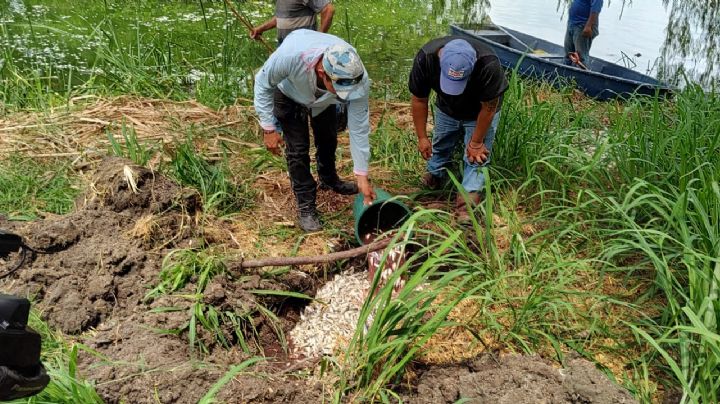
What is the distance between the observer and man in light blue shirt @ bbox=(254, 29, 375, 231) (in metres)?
2.54

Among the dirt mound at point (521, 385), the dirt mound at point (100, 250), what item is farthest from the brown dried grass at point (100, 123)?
the dirt mound at point (521, 385)

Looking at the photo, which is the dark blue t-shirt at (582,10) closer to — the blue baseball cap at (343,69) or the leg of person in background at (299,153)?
the leg of person in background at (299,153)

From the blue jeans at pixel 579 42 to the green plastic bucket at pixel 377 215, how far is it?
13.8 ft

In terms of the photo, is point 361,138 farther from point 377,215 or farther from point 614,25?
point 614,25

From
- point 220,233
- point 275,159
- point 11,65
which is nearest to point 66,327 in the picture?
point 220,233

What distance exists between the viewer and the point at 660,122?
331 centimetres

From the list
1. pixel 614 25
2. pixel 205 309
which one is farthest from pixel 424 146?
pixel 614 25

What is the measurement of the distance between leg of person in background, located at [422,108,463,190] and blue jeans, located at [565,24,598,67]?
3634mm

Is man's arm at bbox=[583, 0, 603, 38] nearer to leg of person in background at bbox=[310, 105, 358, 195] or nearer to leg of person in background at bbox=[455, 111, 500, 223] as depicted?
leg of person in background at bbox=[455, 111, 500, 223]

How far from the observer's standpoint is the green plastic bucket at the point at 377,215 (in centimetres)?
298

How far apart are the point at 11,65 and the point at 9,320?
402cm

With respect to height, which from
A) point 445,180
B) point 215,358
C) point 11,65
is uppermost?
point 11,65

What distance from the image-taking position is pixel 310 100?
2.88 meters

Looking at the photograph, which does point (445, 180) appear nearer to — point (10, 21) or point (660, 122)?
point (660, 122)
